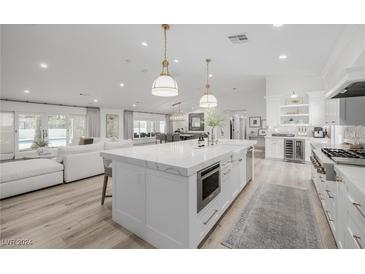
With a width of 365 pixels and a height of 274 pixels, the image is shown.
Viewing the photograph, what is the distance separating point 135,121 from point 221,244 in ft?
36.0

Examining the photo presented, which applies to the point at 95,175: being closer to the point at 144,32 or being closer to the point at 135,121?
the point at 144,32

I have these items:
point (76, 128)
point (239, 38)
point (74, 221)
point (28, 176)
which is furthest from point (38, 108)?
point (239, 38)

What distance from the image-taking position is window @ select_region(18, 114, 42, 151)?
6.88 m

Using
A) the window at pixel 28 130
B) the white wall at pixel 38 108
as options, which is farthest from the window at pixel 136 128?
the window at pixel 28 130

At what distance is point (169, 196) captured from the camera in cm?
155

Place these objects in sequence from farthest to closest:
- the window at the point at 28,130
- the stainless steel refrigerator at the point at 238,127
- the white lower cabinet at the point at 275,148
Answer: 1. the stainless steel refrigerator at the point at 238,127
2. the window at the point at 28,130
3. the white lower cabinet at the point at 275,148

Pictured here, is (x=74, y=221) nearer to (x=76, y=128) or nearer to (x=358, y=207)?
(x=358, y=207)

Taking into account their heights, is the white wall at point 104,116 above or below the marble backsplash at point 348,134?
above

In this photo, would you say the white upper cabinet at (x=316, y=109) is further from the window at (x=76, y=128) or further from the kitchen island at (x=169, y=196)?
the window at (x=76, y=128)

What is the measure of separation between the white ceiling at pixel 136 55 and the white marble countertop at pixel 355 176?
8.59ft

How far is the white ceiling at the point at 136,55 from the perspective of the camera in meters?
3.27

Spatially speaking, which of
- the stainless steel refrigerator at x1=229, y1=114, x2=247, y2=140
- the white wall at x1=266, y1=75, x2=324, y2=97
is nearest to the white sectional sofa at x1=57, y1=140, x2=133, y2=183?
the white wall at x1=266, y1=75, x2=324, y2=97
